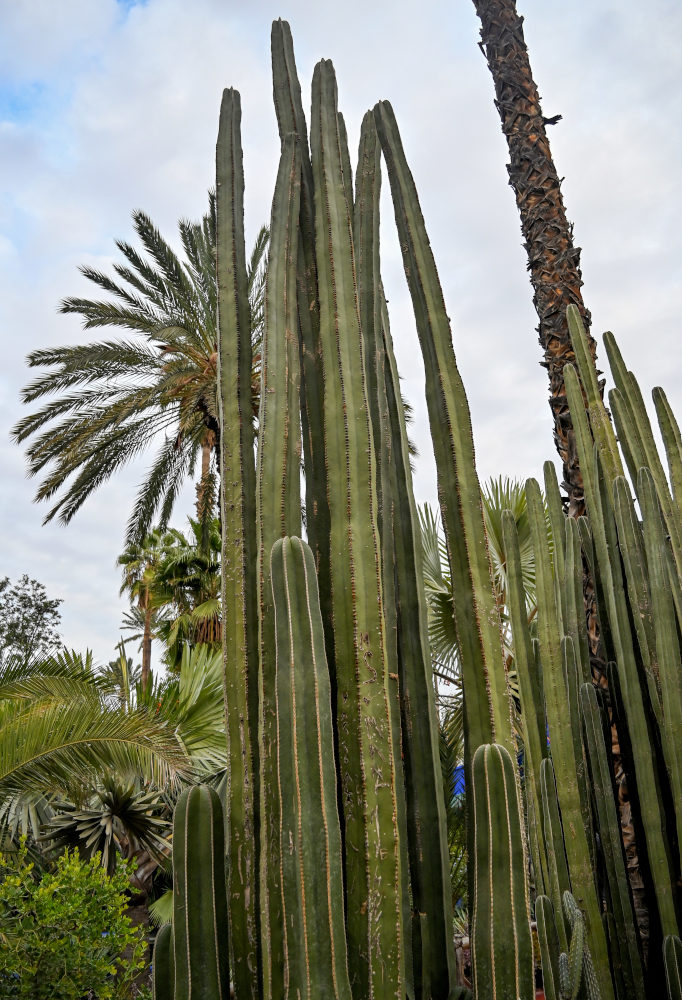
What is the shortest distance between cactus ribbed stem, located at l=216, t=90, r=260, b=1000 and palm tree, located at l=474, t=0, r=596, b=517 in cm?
Result: 258

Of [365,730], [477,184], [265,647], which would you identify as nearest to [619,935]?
[365,730]

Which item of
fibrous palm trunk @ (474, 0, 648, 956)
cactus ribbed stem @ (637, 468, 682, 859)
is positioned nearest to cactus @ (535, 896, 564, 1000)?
cactus ribbed stem @ (637, 468, 682, 859)

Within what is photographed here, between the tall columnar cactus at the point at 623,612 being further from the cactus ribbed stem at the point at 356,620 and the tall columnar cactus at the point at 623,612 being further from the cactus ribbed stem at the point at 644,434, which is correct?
the cactus ribbed stem at the point at 356,620

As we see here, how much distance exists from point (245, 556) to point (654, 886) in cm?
219

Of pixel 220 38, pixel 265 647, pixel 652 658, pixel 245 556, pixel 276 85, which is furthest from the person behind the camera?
pixel 220 38

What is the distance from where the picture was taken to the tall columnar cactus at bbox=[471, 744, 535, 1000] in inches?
53.9

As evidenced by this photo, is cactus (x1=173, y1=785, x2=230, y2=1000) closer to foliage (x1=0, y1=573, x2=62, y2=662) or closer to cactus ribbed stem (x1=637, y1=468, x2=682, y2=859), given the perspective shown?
cactus ribbed stem (x1=637, y1=468, x2=682, y2=859)

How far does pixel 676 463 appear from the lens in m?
3.46

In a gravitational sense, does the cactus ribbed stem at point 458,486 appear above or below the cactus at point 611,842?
above

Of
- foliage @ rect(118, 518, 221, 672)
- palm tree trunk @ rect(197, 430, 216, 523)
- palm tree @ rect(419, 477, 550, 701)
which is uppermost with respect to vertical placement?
palm tree trunk @ rect(197, 430, 216, 523)

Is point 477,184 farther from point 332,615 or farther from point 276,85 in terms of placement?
point 332,615

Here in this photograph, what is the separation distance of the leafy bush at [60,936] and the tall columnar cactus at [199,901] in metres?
2.52

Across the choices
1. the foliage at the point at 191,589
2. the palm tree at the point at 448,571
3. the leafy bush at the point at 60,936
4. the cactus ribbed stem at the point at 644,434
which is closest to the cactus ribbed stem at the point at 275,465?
the cactus ribbed stem at the point at 644,434

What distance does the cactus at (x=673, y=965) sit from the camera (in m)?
2.35
